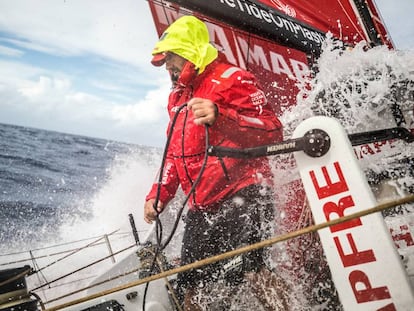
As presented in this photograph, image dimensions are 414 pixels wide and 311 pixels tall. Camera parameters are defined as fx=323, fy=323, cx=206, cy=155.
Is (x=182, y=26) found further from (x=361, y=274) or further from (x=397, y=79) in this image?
(x=361, y=274)

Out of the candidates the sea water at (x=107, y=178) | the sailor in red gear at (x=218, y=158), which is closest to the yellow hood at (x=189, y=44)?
the sailor in red gear at (x=218, y=158)

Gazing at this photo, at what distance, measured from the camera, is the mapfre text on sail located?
7.41 feet

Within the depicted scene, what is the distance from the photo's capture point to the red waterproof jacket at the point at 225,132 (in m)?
1.79

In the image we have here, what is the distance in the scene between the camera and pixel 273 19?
2.51 meters

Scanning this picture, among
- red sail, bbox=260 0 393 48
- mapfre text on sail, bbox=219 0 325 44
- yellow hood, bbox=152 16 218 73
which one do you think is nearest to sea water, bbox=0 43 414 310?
mapfre text on sail, bbox=219 0 325 44

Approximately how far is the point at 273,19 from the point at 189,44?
86 centimetres

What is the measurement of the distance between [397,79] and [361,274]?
1548 millimetres

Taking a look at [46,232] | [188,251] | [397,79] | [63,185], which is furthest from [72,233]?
[397,79]

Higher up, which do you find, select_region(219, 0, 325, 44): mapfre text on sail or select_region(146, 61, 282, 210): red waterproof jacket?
select_region(219, 0, 325, 44): mapfre text on sail

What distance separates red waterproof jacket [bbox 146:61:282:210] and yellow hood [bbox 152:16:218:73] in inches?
2.7

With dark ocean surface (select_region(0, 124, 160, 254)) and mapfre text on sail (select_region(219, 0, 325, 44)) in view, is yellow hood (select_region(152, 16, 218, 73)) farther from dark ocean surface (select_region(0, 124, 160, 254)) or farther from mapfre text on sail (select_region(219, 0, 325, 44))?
dark ocean surface (select_region(0, 124, 160, 254))

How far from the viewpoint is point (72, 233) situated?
1359cm

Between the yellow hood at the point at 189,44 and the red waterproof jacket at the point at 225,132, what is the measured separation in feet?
0.23

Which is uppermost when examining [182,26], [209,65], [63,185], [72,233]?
[63,185]
